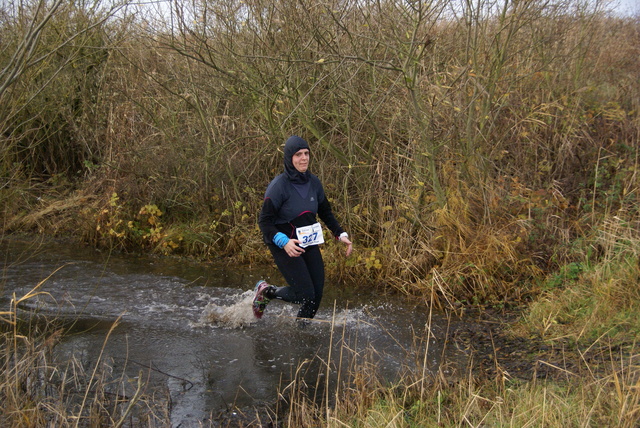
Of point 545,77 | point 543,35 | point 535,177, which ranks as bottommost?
point 535,177

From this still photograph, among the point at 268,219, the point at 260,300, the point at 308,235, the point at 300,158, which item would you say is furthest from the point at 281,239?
the point at 260,300

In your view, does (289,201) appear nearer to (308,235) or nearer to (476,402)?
(308,235)

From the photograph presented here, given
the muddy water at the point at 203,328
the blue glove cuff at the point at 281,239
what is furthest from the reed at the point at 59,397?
the blue glove cuff at the point at 281,239

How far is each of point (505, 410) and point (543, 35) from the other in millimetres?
6486

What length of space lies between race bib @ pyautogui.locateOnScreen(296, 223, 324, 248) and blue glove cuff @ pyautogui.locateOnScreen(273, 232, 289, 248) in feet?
0.74

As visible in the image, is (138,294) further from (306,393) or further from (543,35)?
(543,35)

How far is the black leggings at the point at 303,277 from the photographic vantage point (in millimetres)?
6129

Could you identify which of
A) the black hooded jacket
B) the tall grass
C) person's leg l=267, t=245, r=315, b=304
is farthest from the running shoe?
the tall grass

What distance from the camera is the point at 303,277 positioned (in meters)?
6.14

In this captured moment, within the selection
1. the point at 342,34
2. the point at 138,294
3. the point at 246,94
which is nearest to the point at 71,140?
the point at 246,94

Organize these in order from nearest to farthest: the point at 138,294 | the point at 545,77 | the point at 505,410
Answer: the point at 505,410
the point at 138,294
the point at 545,77

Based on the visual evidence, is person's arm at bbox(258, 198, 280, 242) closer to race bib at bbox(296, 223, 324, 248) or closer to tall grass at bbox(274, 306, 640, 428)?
race bib at bbox(296, 223, 324, 248)

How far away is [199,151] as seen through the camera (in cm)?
1027

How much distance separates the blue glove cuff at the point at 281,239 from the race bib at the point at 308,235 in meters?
0.22
